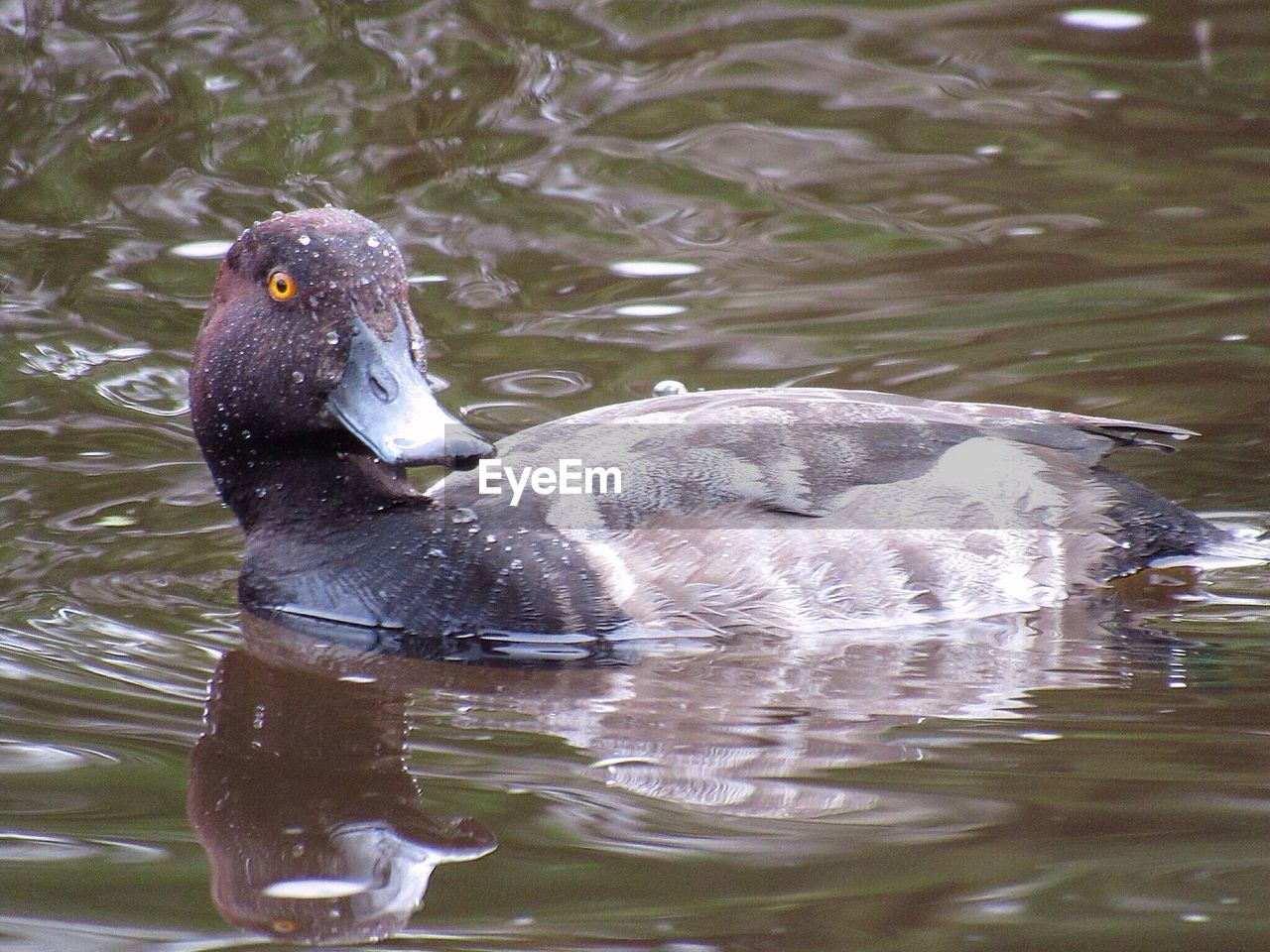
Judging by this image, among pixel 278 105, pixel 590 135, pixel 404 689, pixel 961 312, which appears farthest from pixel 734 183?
pixel 404 689

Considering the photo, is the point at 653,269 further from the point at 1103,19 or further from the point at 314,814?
the point at 314,814

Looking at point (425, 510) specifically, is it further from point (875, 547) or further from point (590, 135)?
point (590, 135)

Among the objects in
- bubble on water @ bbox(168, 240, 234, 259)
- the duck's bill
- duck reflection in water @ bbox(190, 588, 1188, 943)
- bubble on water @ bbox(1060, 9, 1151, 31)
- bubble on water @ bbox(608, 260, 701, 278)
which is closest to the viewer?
duck reflection in water @ bbox(190, 588, 1188, 943)

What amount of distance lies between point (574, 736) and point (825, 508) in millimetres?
1157

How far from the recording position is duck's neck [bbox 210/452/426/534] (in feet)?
15.6

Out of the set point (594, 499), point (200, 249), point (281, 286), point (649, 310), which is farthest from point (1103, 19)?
point (281, 286)

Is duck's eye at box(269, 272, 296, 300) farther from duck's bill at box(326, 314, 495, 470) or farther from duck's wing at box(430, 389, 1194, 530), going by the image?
duck's wing at box(430, 389, 1194, 530)

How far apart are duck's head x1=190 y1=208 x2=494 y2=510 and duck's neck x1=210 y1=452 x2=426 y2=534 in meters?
0.03

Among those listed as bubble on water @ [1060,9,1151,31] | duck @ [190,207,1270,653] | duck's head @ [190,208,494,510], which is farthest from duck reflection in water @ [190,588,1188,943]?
bubble on water @ [1060,9,1151,31]

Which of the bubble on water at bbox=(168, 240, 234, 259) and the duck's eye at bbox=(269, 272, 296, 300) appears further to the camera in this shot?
the bubble on water at bbox=(168, 240, 234, 259)

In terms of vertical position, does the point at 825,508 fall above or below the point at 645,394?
above

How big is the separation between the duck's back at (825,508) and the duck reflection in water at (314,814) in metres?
0.76

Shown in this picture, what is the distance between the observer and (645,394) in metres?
6.37

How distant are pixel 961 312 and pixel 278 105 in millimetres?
3529
